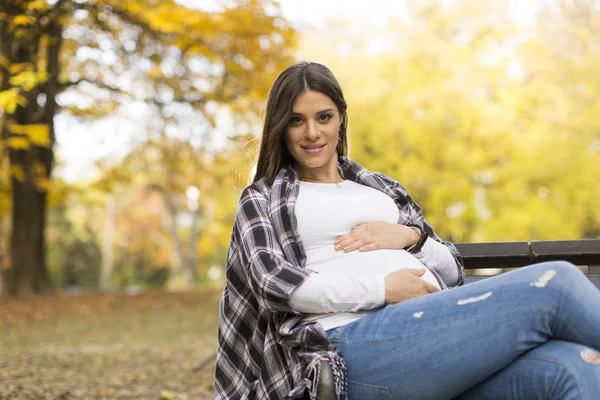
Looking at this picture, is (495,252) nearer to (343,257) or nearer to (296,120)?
(343,257)

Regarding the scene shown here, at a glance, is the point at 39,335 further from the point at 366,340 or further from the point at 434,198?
the point at 434,198

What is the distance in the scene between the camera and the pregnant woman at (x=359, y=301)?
2039 millimetres

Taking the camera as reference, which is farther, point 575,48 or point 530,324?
point 575,48

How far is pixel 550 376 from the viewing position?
1.99 meters

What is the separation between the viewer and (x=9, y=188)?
13.9 meters

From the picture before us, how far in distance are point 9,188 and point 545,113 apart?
36.8ft

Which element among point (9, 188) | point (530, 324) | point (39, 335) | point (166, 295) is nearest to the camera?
point (530, 324)

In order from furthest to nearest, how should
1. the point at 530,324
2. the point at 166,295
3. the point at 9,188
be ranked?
the point at 166,295 < the point at 9,188 < the point at 530,324

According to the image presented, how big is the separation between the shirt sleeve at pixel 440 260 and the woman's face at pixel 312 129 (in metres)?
0.53

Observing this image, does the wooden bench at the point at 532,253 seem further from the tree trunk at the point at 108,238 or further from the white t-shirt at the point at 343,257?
the tree trunk at the point at 108,238

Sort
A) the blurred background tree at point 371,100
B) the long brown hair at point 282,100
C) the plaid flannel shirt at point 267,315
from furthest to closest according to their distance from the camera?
the blurred background tree at point 371,100
the long brown hair at point 282,100
the plaid flannel shirt at point 267,315

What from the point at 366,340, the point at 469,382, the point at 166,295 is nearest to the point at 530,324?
the point at 469,382

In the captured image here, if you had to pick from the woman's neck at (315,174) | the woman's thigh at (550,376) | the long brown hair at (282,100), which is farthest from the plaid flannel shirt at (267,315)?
the woman's thigh at (550,376)

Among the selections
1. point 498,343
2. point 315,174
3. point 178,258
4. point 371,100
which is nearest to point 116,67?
point 371,100
